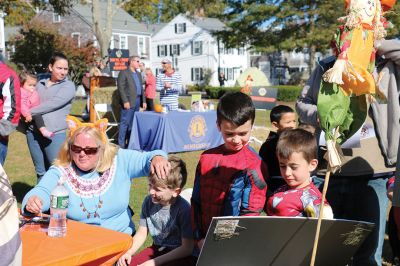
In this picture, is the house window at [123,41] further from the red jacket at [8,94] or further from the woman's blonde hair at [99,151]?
the woman's blonde hair at [99,151]

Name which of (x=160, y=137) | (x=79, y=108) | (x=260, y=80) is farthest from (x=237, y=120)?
(x=79, y=108)

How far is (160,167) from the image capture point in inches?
112

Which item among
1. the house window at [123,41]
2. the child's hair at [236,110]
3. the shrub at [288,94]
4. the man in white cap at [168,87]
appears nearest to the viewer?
the child's hair at [236,110]

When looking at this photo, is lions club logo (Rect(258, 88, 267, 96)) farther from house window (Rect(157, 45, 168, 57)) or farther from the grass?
house window (Rect(157, 45, 168, 57))

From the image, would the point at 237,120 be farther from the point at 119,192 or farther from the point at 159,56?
the point at 159,56

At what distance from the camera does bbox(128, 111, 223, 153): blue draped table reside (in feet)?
28.5

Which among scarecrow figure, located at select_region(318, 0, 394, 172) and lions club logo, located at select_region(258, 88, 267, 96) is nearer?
scarecrow figure, located at select_region(318, 0, 394, 172)

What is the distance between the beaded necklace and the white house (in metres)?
45.8

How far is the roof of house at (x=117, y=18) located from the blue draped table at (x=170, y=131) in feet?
118

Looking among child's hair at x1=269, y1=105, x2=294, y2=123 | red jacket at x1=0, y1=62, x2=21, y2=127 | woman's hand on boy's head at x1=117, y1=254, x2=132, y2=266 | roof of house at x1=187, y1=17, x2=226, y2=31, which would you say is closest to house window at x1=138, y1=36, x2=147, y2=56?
roof of house at x1=187, y1=17, x2=226, y2=31

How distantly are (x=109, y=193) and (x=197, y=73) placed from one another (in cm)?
4768

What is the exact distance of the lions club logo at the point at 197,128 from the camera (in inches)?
365

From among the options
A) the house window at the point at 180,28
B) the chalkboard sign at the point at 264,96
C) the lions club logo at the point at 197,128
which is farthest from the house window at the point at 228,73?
the lions club logo at the point at 197,128

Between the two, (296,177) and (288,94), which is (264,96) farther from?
(288,94)
